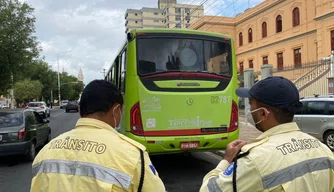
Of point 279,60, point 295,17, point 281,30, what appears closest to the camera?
point 295,17

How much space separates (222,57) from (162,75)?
158 centimetres

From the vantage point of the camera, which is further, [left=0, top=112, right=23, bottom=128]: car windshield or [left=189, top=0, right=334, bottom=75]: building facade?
[left=189, top=0, right=334, bottom=75]: building facade

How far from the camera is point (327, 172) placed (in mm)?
1856

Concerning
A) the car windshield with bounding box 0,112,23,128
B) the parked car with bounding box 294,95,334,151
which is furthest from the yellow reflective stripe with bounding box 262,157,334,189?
the parked car with bounding box 294,95,334,151

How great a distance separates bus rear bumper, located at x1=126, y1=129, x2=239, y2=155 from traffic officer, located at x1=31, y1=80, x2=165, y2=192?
4.43 meters

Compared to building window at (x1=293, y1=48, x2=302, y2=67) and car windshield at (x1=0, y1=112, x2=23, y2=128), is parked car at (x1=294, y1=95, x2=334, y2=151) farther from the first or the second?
building window at (x1=293, y1=48, x2=302, y2=67)

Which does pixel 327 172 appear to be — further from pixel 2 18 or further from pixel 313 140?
pixel 2 18

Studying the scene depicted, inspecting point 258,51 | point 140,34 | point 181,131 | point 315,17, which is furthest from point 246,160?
point 258,51

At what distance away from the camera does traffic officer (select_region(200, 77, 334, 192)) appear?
1677 millimetres

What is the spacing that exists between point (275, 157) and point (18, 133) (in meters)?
8.06

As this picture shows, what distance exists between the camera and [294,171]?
5.64ft

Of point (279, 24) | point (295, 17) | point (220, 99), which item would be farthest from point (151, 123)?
point (279, 24)

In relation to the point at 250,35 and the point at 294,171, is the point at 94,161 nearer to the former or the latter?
the point at 294,171

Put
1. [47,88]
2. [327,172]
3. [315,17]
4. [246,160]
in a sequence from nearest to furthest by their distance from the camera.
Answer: [246,160] < [327,172] < [315,17] < [47,88]
